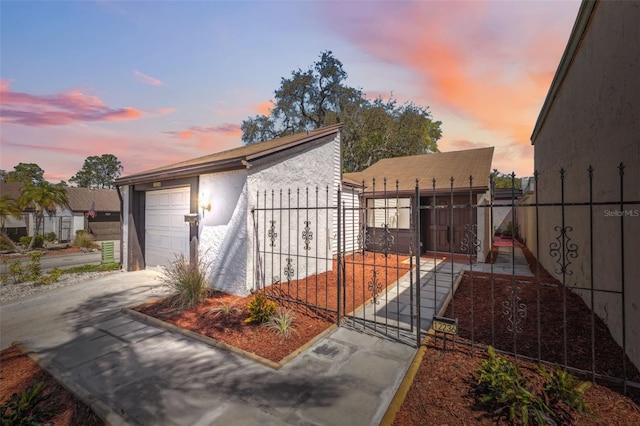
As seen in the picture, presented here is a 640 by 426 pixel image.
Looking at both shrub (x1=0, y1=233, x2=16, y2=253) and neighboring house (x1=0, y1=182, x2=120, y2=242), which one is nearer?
shrub (x1=0, y1=233, x2=16, y2=253)

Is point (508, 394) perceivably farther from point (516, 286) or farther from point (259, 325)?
point (516, 286)

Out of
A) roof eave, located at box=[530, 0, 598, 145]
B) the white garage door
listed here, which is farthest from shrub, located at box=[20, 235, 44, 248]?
roof eave, located at box=[530, 0, 598, 145]

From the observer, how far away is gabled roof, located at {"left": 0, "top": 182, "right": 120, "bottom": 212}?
23130mm

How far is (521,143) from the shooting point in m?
12.0

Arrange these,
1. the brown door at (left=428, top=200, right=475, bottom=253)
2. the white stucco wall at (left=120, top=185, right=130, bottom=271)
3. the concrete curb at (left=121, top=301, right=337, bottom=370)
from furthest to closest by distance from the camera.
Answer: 1. the brown door at (left=428, top=200, right=475, bottom=253)
2. the white stucco wall at (left=120, top=185, right=130, bottom=271)
3. the concrete curb at (left=121, top=301, right=337, bottom=370)

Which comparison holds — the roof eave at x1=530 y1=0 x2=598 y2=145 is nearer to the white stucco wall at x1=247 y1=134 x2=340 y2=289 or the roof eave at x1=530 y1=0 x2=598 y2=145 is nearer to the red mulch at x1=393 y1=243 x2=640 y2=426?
the red mulch at x1=393 y1=243 x2=640 y2=426

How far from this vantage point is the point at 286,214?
7.06 meters

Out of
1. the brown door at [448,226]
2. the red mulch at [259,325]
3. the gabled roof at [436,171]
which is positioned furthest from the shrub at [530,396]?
the brown door at [448,226]

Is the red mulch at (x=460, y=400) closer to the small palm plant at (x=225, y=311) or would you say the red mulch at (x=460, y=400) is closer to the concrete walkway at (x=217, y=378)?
the concrete walkway at (x=217, y=378)

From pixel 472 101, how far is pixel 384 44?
350cm

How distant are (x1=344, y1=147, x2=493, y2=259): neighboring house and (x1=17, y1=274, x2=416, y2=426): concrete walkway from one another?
698 centimetres

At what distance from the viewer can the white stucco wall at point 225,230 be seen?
20.1 feet

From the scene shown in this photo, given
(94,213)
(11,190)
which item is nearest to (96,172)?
(11,190)

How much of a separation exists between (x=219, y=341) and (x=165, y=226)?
5.80 meters
